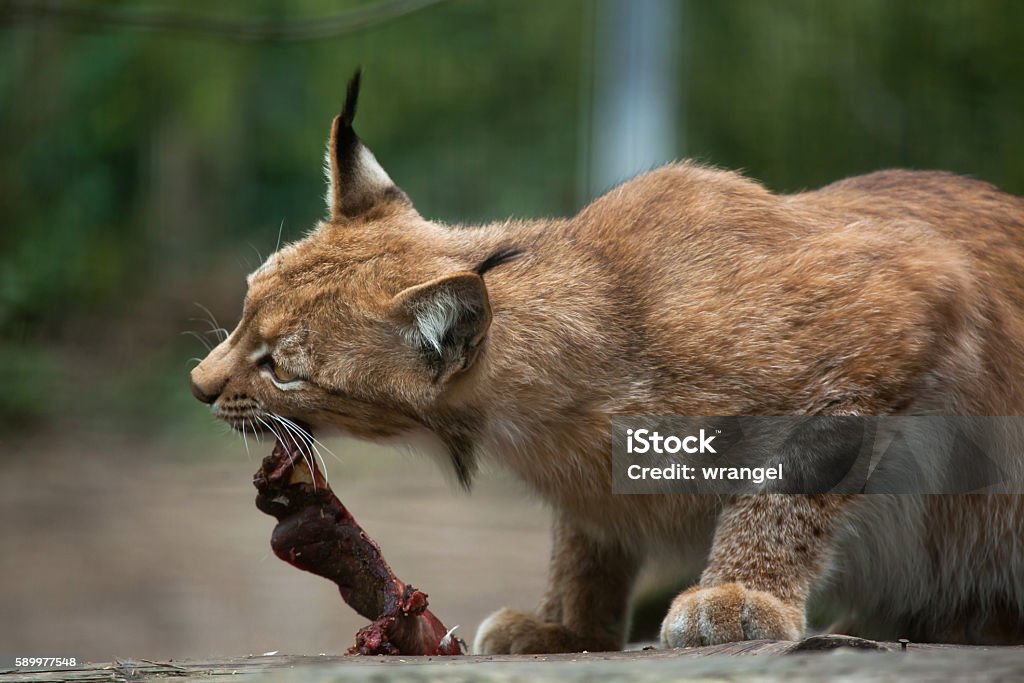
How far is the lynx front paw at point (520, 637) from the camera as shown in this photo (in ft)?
11.7

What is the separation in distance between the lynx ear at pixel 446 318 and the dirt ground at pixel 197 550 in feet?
8.02

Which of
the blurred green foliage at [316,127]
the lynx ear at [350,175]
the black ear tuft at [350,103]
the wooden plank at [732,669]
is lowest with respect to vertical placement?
the wooden plank at [732,669]

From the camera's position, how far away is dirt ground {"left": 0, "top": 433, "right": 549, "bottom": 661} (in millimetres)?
5902

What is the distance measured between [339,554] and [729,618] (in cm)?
89

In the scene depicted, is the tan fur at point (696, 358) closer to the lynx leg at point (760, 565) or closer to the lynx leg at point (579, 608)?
the lynx leg at point (760, 565)

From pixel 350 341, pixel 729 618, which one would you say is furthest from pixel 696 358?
pixel 350 341

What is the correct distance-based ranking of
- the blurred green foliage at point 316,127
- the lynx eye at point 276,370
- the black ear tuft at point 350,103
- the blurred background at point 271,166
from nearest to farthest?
the lynx eye at point 276,370 → the black ear tuft at point 350,103 → the blurred background at point 271,166 → the blurred green foliage at point 316,127

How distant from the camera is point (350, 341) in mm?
3141

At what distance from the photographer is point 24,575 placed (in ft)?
21.5

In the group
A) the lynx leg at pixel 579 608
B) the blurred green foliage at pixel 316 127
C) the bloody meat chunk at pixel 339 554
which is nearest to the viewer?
the bloody meat chunk at pixel 339 554

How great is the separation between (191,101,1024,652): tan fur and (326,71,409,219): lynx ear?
15 millimetres

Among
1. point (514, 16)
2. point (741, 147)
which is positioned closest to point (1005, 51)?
point (741, 147)

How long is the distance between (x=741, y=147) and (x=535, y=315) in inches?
201

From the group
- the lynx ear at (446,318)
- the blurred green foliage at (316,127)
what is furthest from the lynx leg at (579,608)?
the blurred green foliage at (316,127)
